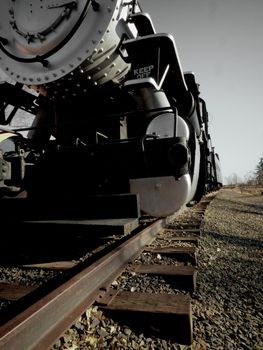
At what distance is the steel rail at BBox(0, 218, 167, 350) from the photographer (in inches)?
37.1

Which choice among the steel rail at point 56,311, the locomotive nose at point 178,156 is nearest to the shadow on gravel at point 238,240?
the locomotive nose at point 178,156

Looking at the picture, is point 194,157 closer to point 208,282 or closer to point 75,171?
point 75,171

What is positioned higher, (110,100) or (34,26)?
(34,26)

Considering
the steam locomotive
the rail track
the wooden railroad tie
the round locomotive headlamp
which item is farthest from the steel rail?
the round locomotive headlamp

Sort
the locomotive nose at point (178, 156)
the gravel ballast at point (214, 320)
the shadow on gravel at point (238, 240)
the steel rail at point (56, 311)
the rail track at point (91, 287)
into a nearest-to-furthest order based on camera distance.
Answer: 1. the steel rail at point (56, 311)
2. the rail track at point (91, 287)
3. the gravel ballast at point (214, 320)
4. the locomotive nose at point (178, 156)
5. the shadow on gravel at point (238, 240)

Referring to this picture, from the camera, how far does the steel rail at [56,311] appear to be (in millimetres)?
943

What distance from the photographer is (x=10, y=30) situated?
121 inches

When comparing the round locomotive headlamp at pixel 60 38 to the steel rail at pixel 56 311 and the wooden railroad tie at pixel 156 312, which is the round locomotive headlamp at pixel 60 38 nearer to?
the steel rail at pixel 56 311

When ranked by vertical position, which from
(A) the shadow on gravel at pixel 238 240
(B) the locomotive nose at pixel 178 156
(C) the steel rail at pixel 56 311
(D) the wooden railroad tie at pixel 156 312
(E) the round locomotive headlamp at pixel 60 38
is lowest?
(A) the shadow on gravel at pixel 238 240

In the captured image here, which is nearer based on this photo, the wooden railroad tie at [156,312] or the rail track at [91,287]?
the rail track at [91,287]

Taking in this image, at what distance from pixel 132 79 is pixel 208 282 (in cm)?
175

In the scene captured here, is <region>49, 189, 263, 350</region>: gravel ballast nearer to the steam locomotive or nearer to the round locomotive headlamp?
the steam locomotive

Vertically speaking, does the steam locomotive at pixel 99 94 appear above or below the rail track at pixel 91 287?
above

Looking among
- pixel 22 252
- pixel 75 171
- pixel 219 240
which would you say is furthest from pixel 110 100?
pixel 219 240
